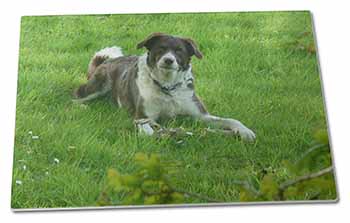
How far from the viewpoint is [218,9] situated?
8.66 ft

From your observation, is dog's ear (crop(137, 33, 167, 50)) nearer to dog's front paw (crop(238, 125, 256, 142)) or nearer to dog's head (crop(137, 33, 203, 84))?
dog's head (crop(137, 33, 203, 84))

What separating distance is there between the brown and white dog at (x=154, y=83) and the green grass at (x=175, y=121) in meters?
0.04

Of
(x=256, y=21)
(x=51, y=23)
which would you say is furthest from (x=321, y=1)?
(x=51, y=23)

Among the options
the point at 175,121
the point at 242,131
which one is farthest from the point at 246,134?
the point at 175,121

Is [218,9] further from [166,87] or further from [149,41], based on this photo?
[166,87]

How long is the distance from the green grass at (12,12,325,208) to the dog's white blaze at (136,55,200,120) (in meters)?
0.05

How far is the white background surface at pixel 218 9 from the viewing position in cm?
211

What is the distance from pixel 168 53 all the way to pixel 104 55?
0.29 meters

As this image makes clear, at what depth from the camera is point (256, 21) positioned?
2.58 metres

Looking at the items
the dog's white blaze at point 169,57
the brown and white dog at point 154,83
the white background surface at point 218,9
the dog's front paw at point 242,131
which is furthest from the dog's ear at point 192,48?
the dog's front paw at point 242,131

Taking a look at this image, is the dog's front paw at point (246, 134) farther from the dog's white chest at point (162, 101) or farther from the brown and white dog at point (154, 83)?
the dog's white chest at point (162, 101)

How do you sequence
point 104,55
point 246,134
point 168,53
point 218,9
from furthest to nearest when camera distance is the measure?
point 218,9 → point 104,55 → point 168,53 → point 246,134

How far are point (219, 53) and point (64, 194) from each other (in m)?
0.88

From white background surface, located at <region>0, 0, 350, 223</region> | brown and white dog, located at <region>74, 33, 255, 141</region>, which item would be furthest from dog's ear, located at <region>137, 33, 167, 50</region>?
white background surface, located at <region>0, 0, 350, 223</region>
